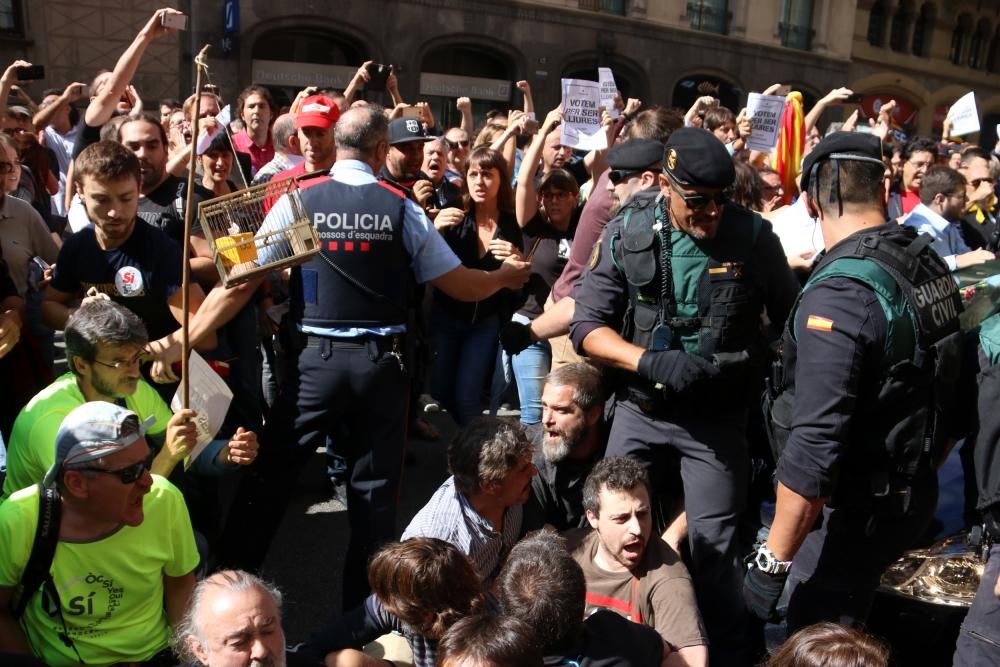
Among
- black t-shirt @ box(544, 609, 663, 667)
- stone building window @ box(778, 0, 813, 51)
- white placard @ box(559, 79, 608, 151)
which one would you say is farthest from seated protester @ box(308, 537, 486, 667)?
stone building window @ box(778, 0, 813, 51)

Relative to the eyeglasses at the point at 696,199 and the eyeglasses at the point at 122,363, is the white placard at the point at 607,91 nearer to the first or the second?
the eyeglasses at the point at 696,199

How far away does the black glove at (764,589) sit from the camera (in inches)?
103

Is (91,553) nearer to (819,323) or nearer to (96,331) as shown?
(96,331)

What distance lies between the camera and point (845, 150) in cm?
267

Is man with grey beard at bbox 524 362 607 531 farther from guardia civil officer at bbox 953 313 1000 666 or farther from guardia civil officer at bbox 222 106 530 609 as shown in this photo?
guardia civil officer at bbox 953 313 1000 666

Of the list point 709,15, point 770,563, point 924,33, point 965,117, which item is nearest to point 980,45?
point 924,33

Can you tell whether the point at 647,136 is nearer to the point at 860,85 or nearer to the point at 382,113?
the point at 382,113

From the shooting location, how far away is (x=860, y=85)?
95.0 ft

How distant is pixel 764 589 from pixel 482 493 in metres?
1.04

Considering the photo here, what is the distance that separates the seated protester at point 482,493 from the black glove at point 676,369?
53 cm

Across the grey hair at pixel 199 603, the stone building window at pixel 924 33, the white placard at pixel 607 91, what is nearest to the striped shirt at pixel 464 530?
the grey hair at pixel 199 603

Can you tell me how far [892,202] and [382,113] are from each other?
231 inches

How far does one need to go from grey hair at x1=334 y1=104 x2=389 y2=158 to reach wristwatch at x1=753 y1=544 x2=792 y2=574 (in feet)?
6.83

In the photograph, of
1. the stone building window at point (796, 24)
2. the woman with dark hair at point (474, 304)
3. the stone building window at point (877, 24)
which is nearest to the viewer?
the woman with dark hair at point (474, 304)
